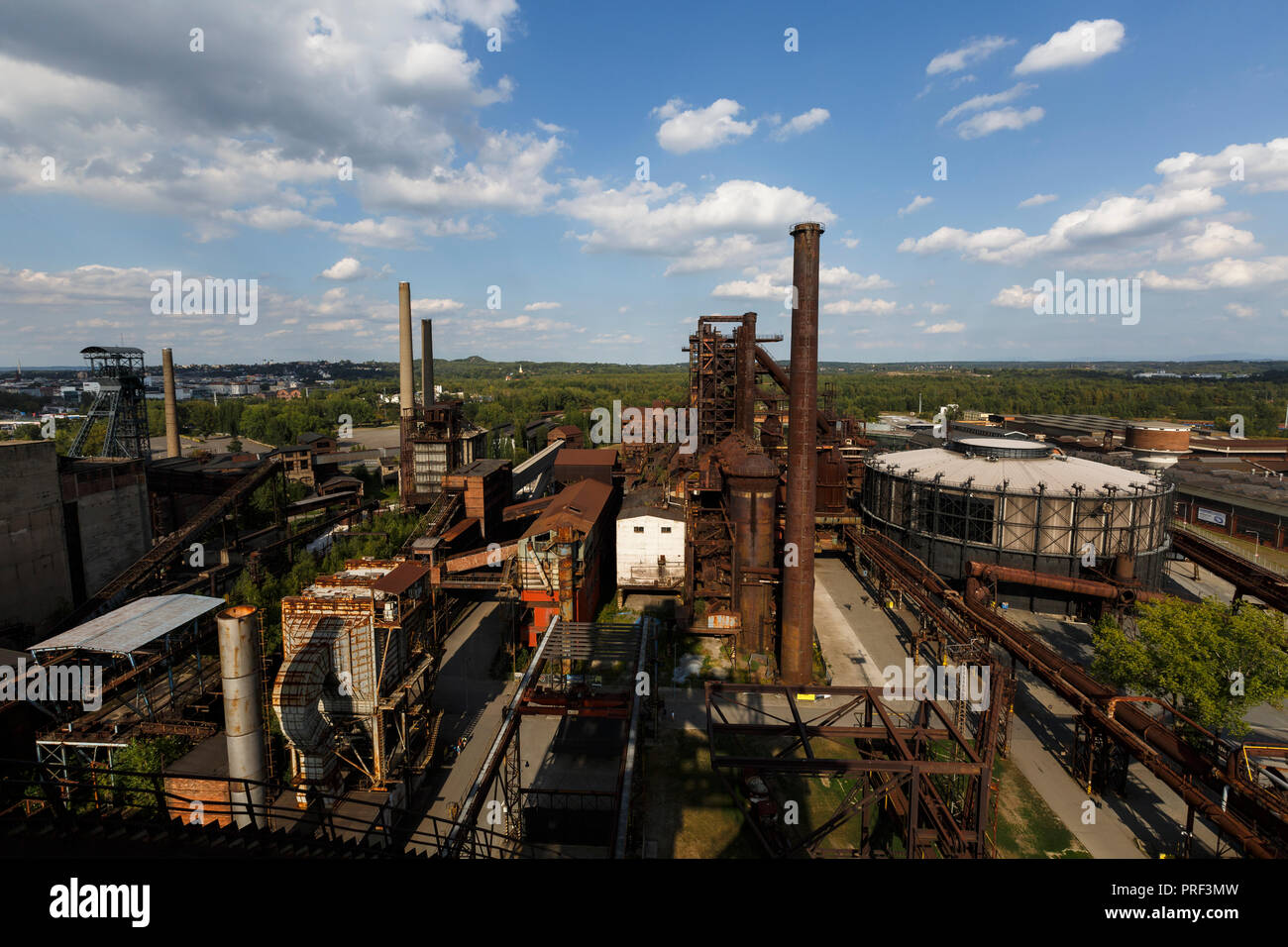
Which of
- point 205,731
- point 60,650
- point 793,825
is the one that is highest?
point 60,650

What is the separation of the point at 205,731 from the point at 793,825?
688 inches

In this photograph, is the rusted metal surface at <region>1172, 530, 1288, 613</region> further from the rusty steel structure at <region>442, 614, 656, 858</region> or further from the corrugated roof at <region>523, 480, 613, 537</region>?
the corrugated roof at <region>523, 480, 613, 537</region>

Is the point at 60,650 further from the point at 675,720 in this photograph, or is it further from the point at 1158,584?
the point at 1158,584

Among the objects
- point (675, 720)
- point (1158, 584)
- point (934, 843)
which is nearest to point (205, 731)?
point (675, 720)

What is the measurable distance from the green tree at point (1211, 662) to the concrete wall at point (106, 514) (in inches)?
1779

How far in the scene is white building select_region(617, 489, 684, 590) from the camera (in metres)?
30.9

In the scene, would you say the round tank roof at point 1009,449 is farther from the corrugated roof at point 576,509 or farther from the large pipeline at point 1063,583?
the corrugated roof at point 576,509

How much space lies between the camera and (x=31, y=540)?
27.6 metres

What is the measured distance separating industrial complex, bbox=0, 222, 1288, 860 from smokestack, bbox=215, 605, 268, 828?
0.10 m

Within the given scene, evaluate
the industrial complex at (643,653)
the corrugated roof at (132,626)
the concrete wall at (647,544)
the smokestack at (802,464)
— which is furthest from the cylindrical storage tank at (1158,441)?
the corrugated roof at (132,626)

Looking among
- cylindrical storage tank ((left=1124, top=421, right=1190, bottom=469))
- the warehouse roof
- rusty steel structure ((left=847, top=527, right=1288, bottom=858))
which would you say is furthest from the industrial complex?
cylindrical storage tank ((left=1124, top=421, right=1190, bottom=469))

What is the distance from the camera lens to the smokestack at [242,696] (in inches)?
603

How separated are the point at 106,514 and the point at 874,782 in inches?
1545
